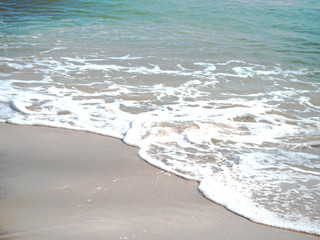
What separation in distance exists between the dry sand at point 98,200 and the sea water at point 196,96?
160 mm

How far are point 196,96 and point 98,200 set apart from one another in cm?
265

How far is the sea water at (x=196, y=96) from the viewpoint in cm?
266

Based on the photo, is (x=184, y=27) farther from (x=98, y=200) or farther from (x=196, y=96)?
(x=98, y=200)

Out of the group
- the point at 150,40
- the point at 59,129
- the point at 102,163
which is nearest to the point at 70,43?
the point at 150,40

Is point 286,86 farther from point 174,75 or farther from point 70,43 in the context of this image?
point 70,43

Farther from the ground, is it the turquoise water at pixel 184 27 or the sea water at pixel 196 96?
the turquoise water at pixel 184 27

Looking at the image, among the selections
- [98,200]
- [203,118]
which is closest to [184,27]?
[203,118]

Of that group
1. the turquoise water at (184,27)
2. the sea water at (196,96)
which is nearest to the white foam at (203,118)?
the sea water at (196,96)

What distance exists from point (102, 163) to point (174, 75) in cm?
309

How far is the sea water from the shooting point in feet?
8.74

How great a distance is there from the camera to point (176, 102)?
14.5ft

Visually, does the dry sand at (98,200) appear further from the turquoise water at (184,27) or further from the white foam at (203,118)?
the turquoise water at (184,27)

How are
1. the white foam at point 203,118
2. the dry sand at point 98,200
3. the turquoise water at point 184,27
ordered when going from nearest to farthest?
the dry sand at point 98,200 < the white foam at point 203,118 < the turquoise water at point 184,27

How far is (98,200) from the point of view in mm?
2250
